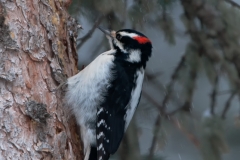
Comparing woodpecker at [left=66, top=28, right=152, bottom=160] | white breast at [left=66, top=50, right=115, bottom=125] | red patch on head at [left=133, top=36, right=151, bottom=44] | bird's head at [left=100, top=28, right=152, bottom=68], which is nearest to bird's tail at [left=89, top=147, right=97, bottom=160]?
woodpecker at [left=66, top=28, right=152, bottom=160]

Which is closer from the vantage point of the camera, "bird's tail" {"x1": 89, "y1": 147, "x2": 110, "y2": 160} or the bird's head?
"bird's tail" {"x1": 89, "y1": 147, "x2": 110, "y2": 160}

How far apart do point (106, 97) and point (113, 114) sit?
0.11 meters

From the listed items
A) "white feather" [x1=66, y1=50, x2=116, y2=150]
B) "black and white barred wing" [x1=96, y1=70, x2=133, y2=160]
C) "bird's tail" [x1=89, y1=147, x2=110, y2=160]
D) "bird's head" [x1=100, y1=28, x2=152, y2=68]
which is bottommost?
"bird's tail" [x1=89, y1=147, x2=110, y2=160]

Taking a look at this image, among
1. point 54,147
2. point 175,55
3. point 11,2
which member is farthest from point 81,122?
point 175,55

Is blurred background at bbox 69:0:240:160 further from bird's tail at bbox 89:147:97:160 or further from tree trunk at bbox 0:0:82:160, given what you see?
tree trunk at bbox 0:0:82:160

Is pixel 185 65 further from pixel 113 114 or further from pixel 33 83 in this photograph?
pixel 33 83

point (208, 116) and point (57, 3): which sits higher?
point (57, 3)

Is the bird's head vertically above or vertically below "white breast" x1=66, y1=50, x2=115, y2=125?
above

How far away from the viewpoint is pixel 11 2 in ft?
8.38

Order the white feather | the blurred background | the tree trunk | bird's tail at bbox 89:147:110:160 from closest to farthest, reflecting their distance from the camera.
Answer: the tree trunk
bird's tail at bbox 89:147:110:160
the white feather
the blurred background

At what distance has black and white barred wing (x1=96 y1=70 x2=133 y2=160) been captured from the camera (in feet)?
9.11

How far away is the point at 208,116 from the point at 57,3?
4.11 feet

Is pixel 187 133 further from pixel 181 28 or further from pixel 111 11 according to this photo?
pixel 111 11

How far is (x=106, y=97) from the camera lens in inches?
113
